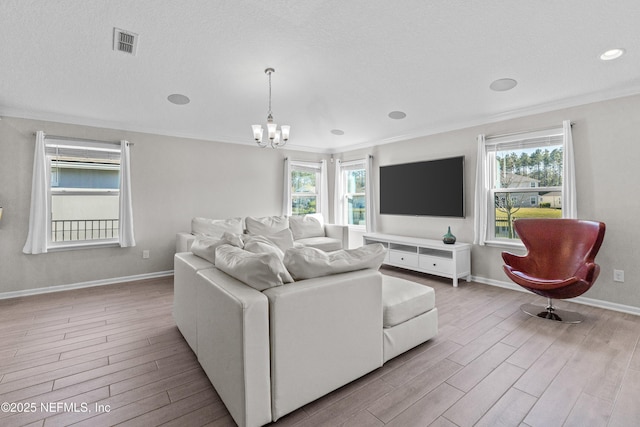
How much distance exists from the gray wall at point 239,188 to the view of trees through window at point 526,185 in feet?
0.90

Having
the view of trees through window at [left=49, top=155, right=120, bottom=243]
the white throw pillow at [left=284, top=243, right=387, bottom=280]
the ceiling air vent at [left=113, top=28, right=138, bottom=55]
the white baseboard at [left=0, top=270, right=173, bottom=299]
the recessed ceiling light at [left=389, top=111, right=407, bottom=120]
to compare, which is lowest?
the white baseboard at [left=0, top=270, right=173, bottom=299]

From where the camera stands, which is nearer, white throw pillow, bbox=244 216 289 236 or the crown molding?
the crown molding

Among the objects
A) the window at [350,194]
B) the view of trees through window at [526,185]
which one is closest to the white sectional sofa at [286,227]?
the window at [350,194]

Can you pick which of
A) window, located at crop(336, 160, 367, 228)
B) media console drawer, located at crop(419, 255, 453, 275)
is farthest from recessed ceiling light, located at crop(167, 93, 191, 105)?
media console drawer, located at crop(419, 255, 453, 275)

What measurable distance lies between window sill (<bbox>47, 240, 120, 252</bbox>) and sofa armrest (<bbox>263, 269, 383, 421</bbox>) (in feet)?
12.9

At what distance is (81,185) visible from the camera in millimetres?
4211

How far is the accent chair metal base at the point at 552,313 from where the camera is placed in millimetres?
2920

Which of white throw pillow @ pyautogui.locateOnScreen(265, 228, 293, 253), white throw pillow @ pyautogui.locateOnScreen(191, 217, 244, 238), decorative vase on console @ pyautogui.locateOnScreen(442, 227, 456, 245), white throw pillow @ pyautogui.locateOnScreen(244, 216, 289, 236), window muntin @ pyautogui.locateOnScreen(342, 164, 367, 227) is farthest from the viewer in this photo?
window muntin @ pyautogui.locateOnScreen(342, 164, 367, 227)

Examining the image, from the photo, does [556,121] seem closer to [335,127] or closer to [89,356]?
[335,127]

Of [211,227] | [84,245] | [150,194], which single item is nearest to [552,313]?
[211,227]

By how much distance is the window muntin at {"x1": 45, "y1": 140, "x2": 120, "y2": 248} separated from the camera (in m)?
4.02

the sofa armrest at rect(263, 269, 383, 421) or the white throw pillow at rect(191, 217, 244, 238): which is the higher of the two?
the white throw pillow at rect(191, 217, 244, 238)

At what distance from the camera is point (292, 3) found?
212 centimetres

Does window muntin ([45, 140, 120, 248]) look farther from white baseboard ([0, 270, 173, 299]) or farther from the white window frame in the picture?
the white window frame
